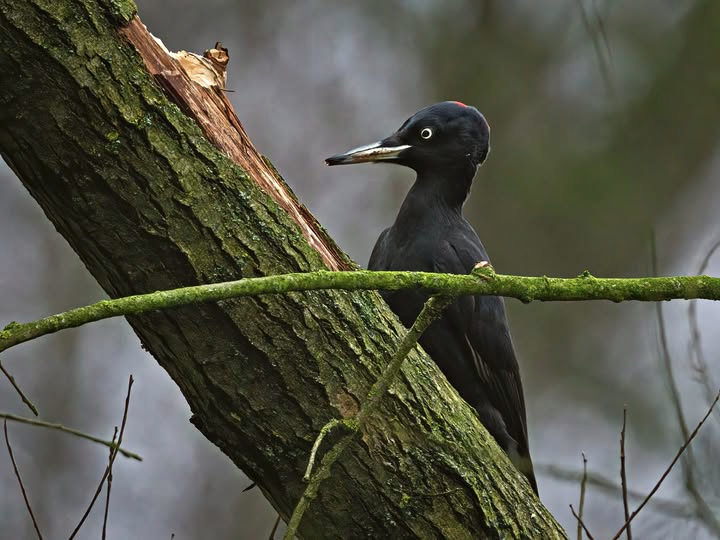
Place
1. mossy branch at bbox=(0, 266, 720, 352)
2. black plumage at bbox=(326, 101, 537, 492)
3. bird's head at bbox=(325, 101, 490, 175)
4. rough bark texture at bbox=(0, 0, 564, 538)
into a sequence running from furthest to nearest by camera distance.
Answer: bird's head at bbox=(325, 101, 490, 175) < black plumage at bbox=(326, 101, 537, 492) < rough bark texture at bbox=(0, 0, 564, 538) < mossy branch at bbox=(0, 266, 720, 352)

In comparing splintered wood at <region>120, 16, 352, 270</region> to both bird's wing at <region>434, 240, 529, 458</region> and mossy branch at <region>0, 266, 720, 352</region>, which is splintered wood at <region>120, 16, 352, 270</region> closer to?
mossy branch at <region>0, 266, 720, 352</region>

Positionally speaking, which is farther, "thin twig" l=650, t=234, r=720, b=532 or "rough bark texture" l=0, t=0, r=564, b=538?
"thin twig" l=650, t=234, r=720, b=532

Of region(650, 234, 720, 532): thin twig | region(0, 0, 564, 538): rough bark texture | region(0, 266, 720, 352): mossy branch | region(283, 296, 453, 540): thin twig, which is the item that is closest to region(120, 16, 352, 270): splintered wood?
region(0, 0, 564, 538): rough bark texture

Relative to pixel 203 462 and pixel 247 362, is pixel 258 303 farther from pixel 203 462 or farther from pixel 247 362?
pixel 203 462

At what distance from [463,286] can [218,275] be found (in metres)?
0.64

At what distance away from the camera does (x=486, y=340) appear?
11.0 ft

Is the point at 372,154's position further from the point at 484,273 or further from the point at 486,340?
the point at 484,273

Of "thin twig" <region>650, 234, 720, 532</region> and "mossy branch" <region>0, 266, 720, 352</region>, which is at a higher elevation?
"thin twig" <region>650, 234, 720, 532</region>

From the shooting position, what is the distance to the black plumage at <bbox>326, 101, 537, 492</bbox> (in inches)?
130

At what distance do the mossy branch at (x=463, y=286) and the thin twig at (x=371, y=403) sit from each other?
0.06m

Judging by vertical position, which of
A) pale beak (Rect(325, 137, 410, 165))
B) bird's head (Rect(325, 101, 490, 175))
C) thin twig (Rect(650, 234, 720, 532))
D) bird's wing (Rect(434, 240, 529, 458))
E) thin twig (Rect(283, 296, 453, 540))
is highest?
bird's head (Rect(325, 101, 490, 175))

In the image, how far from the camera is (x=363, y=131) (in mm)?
7742

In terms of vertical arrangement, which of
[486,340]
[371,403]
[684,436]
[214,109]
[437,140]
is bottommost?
[371,403]

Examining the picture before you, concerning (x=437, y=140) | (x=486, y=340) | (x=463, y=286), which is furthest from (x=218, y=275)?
(x=437, y=140)
